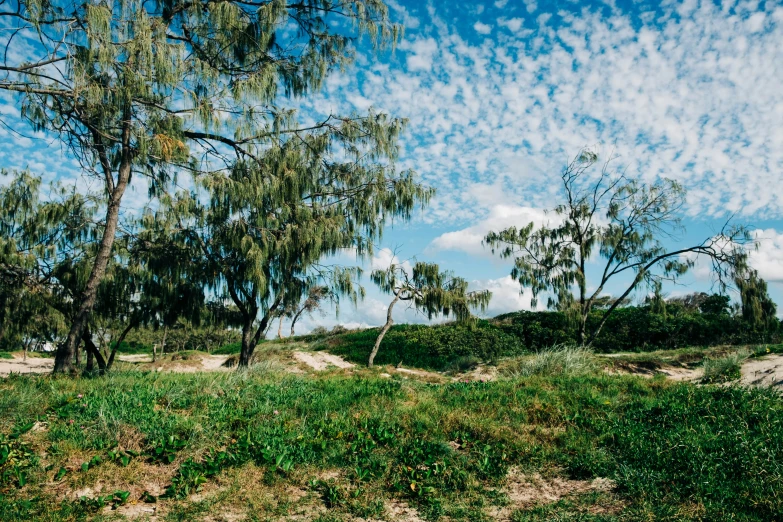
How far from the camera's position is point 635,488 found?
12.8ft

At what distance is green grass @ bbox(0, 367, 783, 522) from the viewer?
3701 millimetres

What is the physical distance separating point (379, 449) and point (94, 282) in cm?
564

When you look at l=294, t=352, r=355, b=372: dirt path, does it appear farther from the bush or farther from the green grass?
the green grass

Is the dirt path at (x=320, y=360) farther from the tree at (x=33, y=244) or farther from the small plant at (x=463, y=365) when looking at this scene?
the tree at (x=33, y=244)

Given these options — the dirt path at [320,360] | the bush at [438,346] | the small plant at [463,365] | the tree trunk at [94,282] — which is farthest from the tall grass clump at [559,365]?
the bush at [438,346]

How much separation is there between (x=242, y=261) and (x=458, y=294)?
6788 mm

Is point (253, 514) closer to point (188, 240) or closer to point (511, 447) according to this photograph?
point (511, 447)

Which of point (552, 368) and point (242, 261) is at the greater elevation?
point (242, 261)

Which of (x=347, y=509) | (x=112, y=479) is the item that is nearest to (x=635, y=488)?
(x=347, y=509)

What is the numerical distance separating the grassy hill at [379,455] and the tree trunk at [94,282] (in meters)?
1.42

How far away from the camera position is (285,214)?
34.6ft

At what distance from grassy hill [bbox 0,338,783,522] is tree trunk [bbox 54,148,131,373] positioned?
142 centimetres

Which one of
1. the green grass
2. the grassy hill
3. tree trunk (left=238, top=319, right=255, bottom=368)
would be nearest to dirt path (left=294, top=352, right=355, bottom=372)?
tree trunk (left=238, top=319, right=255, bottom=368)

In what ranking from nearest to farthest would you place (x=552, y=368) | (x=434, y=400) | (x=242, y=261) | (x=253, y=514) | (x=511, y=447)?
(x=253, y=514)
(x=511, y=447)
(x=434, y=400)
(x=552, y=368)
(x=242, y=261)
